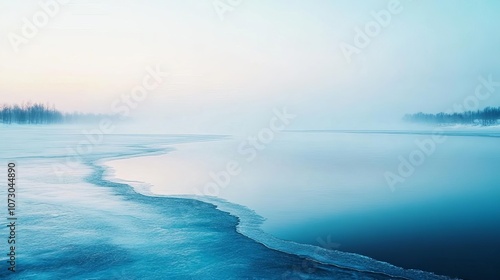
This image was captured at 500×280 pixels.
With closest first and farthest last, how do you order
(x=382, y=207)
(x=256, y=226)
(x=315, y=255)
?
(x=315, y=255)
(x=256, y=226)
(x=382, y=207)

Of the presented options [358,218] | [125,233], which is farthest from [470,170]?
[125,233]

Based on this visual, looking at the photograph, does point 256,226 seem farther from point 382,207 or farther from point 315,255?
point 382,207

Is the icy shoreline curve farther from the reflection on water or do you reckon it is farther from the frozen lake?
the reflection on water

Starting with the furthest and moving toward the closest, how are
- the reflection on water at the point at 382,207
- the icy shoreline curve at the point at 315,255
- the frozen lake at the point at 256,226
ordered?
the reflection on water at the point at 382,207, the frozen lake at the point at 256,226, the icy shoreline curve at the point at 315,255

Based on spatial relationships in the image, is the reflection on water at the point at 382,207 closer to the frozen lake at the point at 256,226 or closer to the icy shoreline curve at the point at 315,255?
the frozen lake at the point at 256,226

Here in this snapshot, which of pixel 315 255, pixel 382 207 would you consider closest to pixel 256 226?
pixel 315 255

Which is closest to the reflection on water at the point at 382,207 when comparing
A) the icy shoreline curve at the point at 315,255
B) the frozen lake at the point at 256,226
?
the frozen lake at the point at 256,226

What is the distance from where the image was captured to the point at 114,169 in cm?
1544

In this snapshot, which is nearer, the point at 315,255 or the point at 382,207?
the point at 315,255

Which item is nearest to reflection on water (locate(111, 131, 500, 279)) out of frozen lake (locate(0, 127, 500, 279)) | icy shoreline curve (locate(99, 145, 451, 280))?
frozen lake (locate(0, 127, 500, 279))

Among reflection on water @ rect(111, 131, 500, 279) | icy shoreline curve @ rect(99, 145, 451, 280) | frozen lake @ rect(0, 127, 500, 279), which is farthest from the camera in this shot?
reflection on water @ rect(111, 131, 500, 279)

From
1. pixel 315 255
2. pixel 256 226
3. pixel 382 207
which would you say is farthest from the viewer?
pixel 382 207

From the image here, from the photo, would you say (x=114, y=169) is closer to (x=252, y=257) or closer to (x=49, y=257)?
(x=49, y=257)

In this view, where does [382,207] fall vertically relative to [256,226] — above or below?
above
